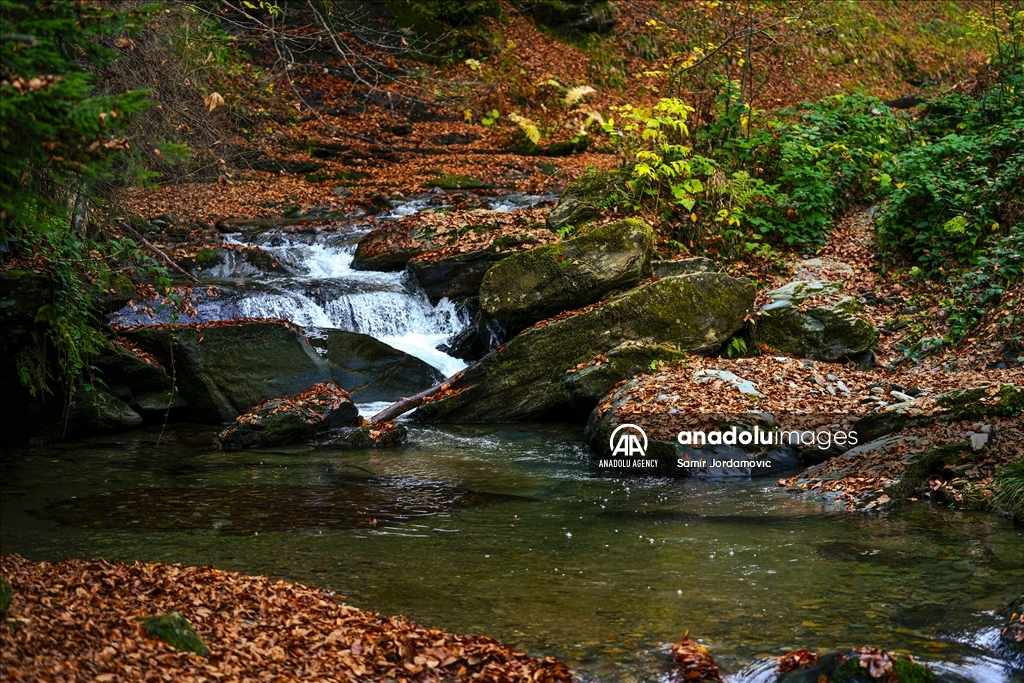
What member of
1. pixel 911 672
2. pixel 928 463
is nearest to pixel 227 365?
pixel 928 463

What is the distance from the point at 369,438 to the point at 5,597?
20.0 ft

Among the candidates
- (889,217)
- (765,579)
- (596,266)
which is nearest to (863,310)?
(889,217)

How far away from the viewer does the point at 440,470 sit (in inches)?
370

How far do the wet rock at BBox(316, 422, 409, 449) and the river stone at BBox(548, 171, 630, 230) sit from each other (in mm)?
5209

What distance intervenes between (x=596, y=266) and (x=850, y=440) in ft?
14.5

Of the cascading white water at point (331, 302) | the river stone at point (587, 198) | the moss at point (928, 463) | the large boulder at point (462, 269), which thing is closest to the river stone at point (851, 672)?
the moss at point (928, 463)

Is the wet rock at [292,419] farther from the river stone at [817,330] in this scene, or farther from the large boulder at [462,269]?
the river stone at [817,330]

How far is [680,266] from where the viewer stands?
13.1 meters

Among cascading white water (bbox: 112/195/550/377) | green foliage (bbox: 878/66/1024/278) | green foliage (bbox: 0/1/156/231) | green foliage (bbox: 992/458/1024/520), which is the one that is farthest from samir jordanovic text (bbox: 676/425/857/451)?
green foliage (bbox: 0/1/156/231)

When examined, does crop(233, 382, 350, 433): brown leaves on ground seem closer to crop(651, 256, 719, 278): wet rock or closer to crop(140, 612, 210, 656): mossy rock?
crop(651, 256, 719, 278): wet rock

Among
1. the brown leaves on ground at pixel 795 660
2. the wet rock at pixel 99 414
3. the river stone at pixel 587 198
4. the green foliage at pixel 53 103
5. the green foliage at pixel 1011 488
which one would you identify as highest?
the river stone at pixel 587 198

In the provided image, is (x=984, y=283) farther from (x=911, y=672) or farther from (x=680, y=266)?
(x=911, y=672)

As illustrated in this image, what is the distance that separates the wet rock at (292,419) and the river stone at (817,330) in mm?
5722
